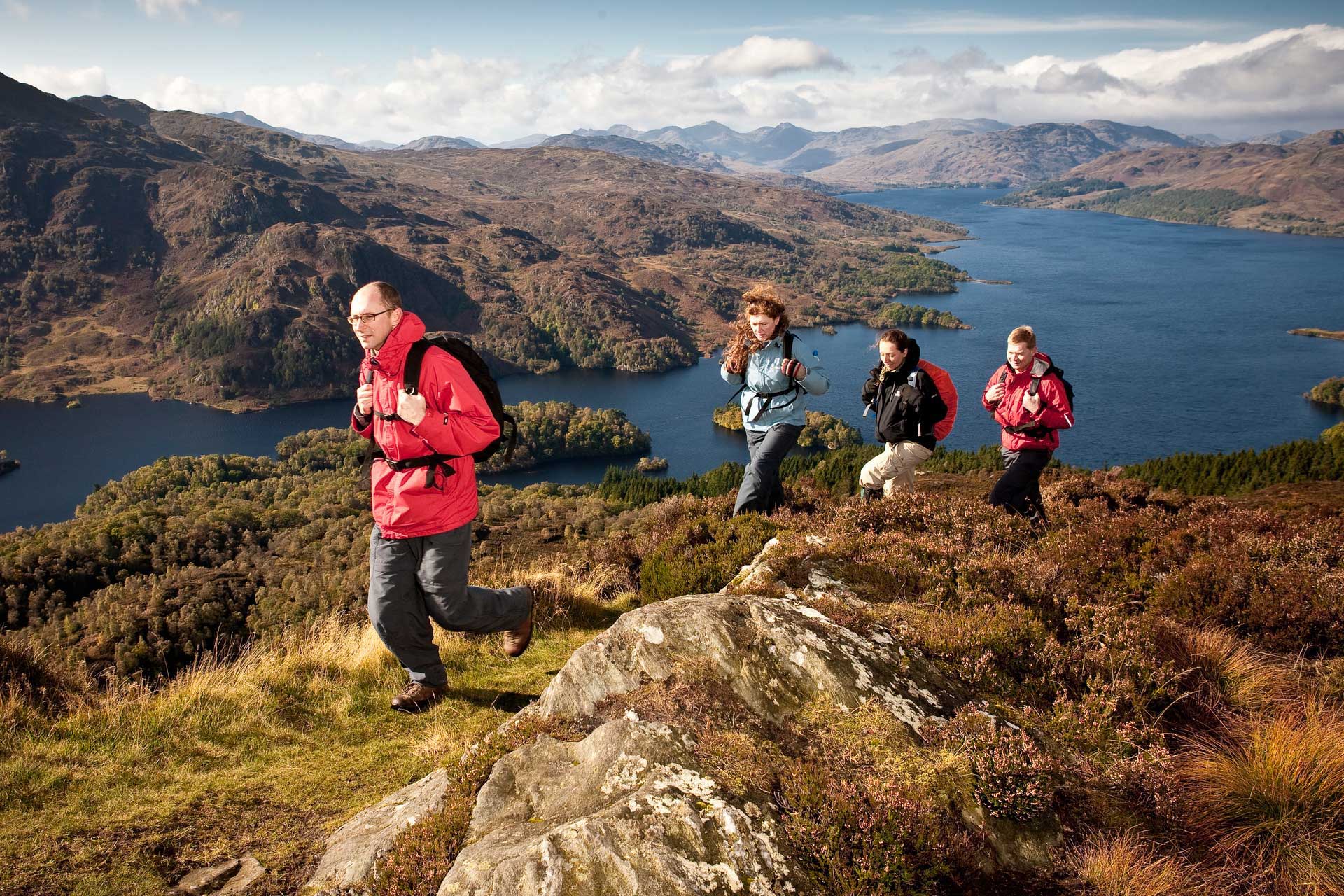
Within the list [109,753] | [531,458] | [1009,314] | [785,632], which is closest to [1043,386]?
[785,632]

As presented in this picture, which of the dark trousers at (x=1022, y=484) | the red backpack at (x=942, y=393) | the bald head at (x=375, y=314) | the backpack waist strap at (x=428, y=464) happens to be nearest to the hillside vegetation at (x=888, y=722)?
the dark trousers at (x=1022, y=484)

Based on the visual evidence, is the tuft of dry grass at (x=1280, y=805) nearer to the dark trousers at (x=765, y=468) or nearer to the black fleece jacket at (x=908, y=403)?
the dark trousers at (x=765, y=468)

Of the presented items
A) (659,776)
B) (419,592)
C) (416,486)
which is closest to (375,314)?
(416,486)

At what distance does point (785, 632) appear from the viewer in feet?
14.7

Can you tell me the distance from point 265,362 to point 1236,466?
668 feet

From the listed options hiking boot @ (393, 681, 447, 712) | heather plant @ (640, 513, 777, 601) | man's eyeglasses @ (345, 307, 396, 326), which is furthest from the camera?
heather plant @ (640, 513, 777, 601)

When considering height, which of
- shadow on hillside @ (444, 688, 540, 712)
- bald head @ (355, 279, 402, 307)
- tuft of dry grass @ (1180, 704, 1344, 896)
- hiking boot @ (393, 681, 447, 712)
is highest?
bald head @ (355, 279, 402, 307)

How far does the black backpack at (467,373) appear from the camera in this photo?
5547 mm

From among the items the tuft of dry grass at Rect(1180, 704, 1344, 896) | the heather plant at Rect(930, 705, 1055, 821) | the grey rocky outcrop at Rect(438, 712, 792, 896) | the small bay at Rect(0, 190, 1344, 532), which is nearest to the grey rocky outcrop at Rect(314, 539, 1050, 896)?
the grey rocky outcrop at Rect(438, 712, 792, 896)

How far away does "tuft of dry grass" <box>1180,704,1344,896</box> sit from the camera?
126 inches

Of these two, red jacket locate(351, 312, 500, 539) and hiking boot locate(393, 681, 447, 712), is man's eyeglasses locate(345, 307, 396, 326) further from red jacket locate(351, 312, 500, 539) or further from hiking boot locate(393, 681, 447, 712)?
hiking boot locate(393, 681, 447, 712)

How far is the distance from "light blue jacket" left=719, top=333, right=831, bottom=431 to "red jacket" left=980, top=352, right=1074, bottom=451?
2164 mm

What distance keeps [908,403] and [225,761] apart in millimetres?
7892

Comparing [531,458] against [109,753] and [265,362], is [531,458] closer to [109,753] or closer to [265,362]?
[265,362]
